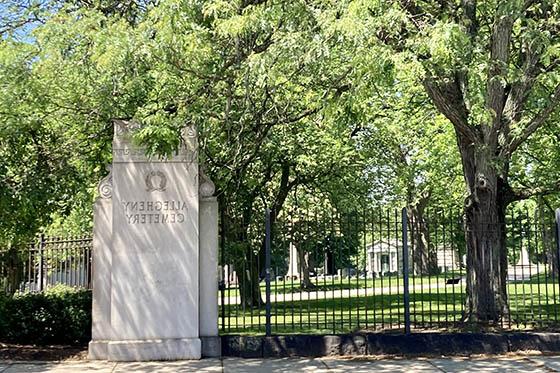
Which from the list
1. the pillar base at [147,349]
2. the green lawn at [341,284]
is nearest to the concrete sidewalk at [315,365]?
the pillar base at [147,349]

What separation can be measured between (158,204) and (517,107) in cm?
682

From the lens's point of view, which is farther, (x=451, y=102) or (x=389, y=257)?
(x=389, y=257)

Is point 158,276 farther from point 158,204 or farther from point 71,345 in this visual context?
point 71,345

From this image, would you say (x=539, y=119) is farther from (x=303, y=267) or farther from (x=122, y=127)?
(x=303, y=267)

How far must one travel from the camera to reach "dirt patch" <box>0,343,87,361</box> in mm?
10273

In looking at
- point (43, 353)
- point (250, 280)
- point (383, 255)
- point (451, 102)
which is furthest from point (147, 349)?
point (383, 255)

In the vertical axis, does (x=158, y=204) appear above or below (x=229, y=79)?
below

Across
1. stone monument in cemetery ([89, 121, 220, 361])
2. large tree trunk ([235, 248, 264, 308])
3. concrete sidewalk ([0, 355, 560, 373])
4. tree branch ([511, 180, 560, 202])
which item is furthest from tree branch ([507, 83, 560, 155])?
stone monument in cemetery ([89, 121, 220, 361])

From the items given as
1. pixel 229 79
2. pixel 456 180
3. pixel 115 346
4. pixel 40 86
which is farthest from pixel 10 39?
pixel 456 180

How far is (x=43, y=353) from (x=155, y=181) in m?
3.40

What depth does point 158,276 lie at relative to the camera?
10.2m

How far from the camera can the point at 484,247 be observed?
11.8 m

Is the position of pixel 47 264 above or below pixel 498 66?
below

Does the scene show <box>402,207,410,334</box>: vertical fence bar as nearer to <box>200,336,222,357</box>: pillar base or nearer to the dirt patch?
<box>200,336,222,357</box>: pillar base
